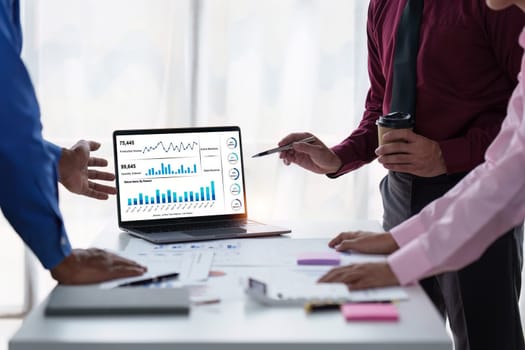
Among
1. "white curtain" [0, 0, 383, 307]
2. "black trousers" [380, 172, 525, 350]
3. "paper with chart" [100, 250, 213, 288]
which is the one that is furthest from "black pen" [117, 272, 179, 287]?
"white curtain" [0, 0, 383, 307]

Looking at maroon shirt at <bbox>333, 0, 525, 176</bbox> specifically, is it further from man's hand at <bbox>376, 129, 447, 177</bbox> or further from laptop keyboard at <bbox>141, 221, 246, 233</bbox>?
laptop keyboard at <bbox>141, 221, 246, 233</bbox>

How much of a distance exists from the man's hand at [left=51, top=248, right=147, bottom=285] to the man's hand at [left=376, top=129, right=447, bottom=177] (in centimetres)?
64

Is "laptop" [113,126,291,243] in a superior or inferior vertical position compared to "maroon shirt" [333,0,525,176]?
inferior

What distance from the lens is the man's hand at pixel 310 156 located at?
2150mm

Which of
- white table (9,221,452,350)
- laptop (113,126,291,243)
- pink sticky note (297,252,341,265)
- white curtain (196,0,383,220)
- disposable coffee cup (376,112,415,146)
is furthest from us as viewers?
white curtain (196,0,383,220)

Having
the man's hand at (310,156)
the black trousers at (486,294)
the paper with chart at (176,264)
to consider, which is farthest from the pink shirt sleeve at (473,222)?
the man's hand at (310,156)

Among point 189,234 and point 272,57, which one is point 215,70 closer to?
point 272,57

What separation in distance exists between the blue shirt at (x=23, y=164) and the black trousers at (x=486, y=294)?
92cm

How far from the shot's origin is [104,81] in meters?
3.24

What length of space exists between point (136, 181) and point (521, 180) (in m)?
0.89

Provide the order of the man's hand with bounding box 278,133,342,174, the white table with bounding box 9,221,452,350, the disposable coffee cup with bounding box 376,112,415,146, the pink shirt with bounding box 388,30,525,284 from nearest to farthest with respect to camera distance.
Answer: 1. the white table with bounding box 9,221,452,350
2. the pink shirt with bounding box 388,30,525,284
3. the disposable coffee cup with bounding box 376,112,415,146
4. the man's hand with bounding box 278,133,342,174

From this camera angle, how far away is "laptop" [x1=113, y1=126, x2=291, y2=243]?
1.96 metres

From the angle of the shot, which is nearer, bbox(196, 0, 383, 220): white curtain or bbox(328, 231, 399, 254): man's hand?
bbox(328, 231, 399, 254): man's hand

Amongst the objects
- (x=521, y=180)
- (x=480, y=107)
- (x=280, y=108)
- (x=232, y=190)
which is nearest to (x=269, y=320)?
(x=521, y=180)
